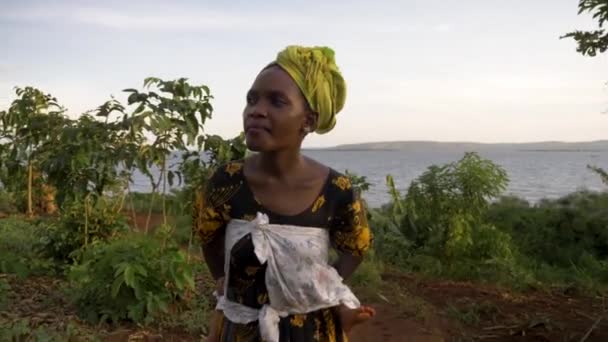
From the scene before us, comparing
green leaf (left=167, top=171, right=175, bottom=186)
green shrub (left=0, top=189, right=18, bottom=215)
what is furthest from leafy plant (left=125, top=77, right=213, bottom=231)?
green shrub (left=0, top=189, right=18, bottom=215)

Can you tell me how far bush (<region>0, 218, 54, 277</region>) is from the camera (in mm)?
4969

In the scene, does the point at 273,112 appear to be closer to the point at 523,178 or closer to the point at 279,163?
the point at 279,163

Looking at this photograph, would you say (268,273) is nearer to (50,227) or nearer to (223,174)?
(223,174)

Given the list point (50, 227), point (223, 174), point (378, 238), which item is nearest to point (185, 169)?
point (50, 227)

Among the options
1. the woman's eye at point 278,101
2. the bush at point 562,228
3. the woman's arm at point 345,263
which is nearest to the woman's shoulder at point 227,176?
the woman's eye at point 278,101

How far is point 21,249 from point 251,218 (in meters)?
5.81

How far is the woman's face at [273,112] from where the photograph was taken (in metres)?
1.46

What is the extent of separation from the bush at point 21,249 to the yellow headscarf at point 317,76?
390 centimetres

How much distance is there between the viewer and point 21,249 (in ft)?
21.1

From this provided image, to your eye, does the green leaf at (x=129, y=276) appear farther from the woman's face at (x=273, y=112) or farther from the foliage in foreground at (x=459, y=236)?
the foliage in foreground at (x=459, y=236)

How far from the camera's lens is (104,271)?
412 centimetres

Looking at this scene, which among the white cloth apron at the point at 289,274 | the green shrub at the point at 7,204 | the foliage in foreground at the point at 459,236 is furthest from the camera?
the green shrub at the point at 7,204

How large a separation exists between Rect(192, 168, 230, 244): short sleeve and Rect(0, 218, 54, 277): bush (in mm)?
3613

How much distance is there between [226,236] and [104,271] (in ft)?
9.48
